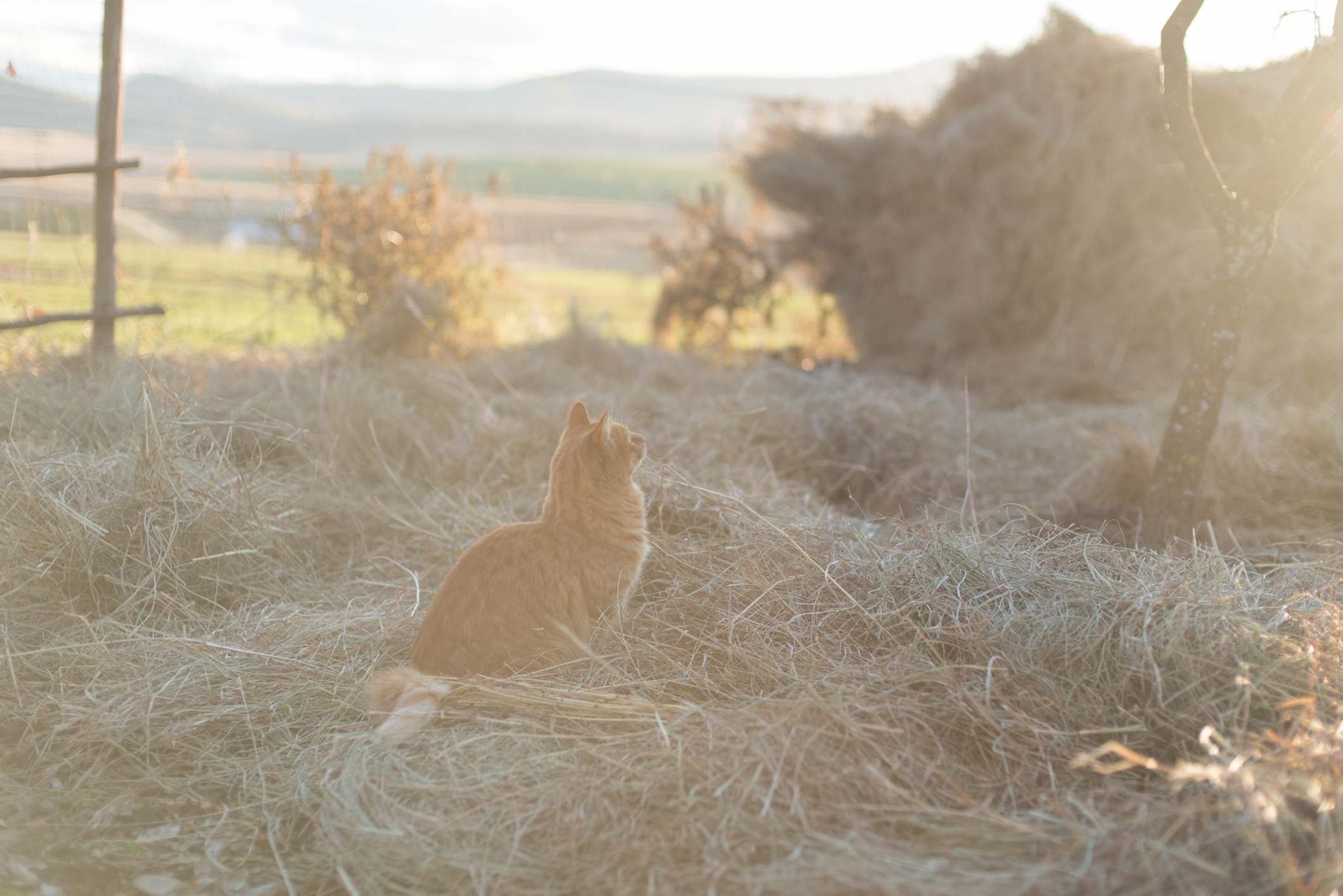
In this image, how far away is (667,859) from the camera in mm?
1629

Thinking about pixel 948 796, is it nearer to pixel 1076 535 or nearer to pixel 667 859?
pixel 667 859

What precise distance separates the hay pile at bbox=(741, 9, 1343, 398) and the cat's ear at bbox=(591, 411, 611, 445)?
5110mm

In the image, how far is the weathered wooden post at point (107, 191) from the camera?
14.3ft

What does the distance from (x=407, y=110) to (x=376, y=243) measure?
5.63 metres

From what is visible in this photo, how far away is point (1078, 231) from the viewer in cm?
689

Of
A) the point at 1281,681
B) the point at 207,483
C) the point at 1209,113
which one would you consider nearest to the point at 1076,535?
the point at 1281,681

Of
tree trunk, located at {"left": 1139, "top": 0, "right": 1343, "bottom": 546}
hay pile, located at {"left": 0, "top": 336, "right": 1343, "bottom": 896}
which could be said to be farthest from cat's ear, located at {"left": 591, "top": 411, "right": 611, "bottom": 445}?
tree trunk, located at {"left": 1139, "top": 0, "right": 1343, "bottom": 546}

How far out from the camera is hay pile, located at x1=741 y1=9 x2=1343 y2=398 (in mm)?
6312

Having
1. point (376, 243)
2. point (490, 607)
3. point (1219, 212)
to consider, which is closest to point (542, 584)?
point (490, 607)

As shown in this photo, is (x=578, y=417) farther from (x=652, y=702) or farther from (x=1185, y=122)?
(x=1185, y=122)

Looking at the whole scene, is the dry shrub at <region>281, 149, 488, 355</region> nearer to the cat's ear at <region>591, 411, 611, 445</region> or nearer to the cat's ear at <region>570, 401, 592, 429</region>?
the cat's ear at <region>570, 401, 592, 429</region>

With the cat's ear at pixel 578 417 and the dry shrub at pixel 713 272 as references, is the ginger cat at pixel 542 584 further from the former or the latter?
the dry shrub at pixel 713 272

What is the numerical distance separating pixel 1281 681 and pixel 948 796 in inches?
37.0

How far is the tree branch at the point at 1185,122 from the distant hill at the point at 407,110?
551cm
